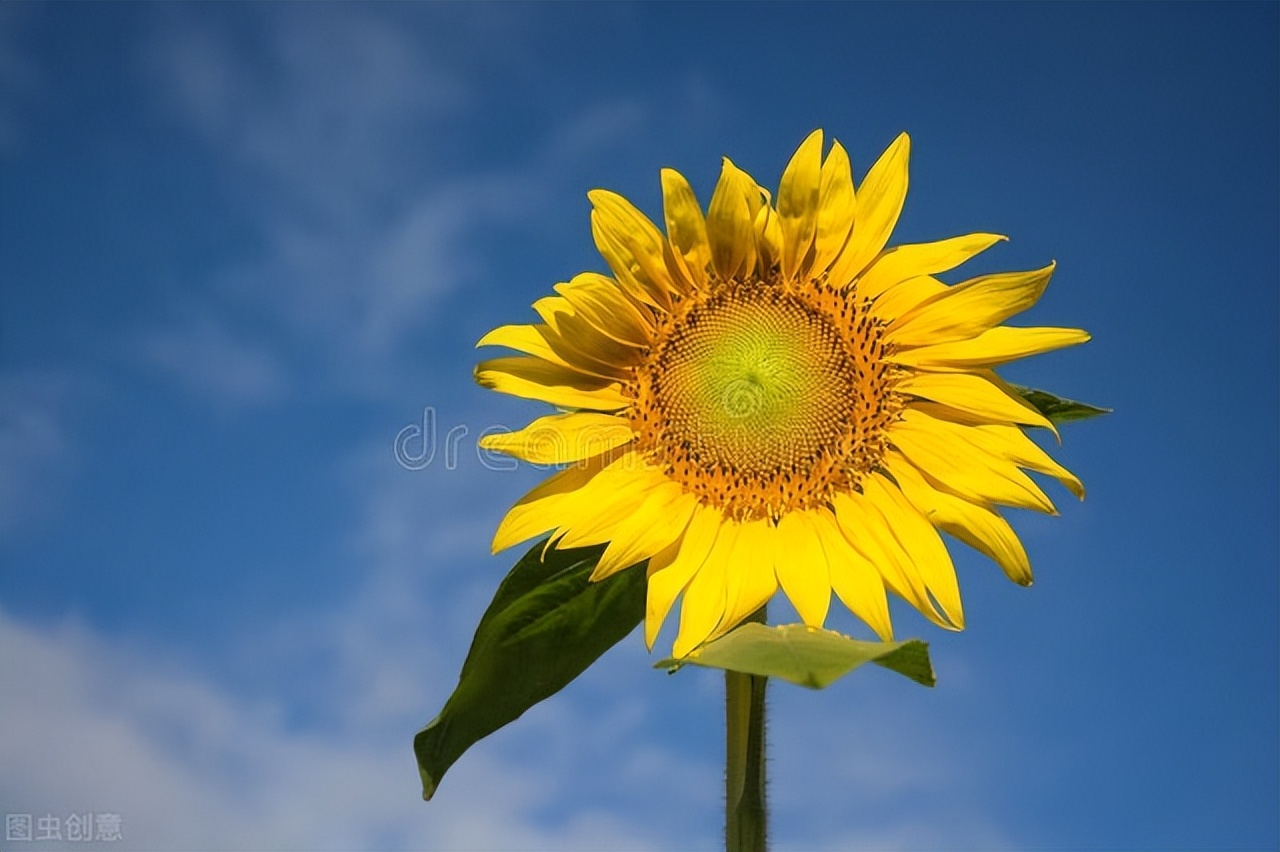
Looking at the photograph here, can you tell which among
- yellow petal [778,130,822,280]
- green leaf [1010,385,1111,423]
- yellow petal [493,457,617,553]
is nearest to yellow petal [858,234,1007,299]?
yellow petal [778,130,822,280]

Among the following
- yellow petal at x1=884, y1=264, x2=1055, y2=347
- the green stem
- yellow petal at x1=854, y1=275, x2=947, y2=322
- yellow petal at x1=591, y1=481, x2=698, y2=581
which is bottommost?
the green stem

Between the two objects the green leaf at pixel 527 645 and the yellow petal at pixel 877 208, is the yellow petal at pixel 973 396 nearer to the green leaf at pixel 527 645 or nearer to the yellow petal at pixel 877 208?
the yellow petal at pixel 877 208

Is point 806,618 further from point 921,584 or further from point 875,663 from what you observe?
point 875,663

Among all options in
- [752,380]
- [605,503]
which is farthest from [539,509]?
[752,380]

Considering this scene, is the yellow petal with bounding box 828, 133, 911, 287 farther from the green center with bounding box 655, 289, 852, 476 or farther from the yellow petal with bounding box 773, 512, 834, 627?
the yellow petal with bounding box 773, 512, 834, 627

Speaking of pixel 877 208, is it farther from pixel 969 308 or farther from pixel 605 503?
pixel 605 503

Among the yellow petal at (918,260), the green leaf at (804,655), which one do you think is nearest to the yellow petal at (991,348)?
the yellow petal at (918,260)
